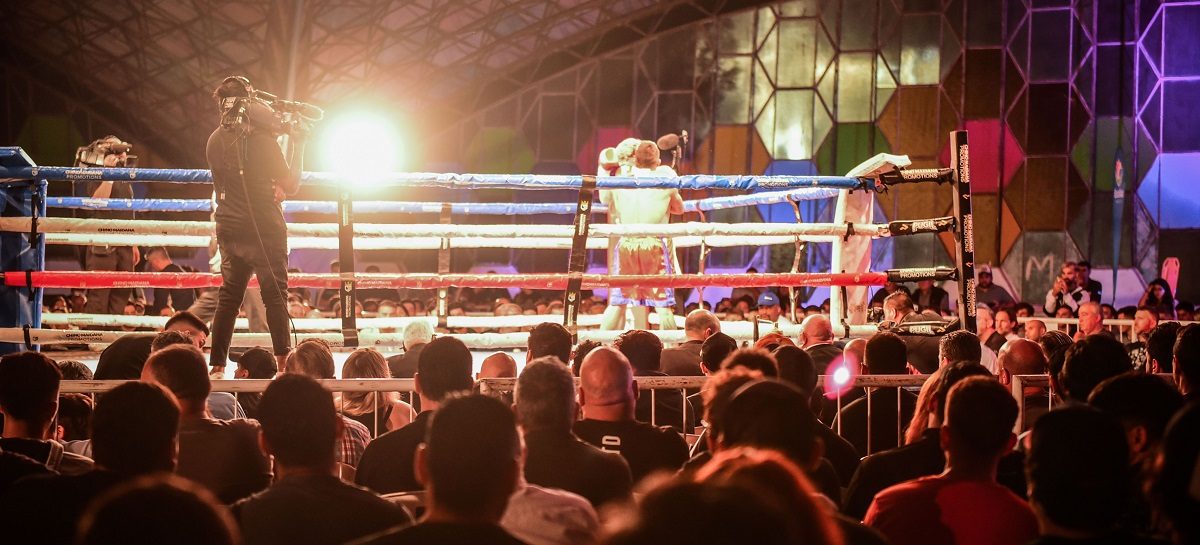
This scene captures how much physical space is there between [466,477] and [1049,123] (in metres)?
16.3

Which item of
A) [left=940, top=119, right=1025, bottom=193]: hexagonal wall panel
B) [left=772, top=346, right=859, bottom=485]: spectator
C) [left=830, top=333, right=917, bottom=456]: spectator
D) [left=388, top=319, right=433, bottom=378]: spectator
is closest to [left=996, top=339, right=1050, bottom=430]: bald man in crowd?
[left=830, top=333, right=917, bottom=456]: spectator

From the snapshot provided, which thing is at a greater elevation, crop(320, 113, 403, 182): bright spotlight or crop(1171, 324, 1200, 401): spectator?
crop(320, 113, 403, 182): bright spotlight

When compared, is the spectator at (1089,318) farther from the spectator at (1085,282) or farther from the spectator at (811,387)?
the spectator at (811,387)

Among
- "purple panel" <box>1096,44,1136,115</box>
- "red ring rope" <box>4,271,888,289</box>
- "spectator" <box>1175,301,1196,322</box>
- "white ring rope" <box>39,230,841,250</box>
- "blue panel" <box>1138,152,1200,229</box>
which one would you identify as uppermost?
"purple panel" <box>1096,44,1136,115</box>

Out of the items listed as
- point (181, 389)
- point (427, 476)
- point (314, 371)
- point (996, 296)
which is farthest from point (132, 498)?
point (996, 296)

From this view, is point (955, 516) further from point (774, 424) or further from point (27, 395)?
point (27, 395)

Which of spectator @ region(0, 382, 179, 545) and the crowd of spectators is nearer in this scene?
the crowd of spectators

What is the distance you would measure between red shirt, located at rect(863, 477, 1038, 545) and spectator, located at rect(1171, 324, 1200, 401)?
1447 mm

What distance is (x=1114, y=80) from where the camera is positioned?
16266 mm

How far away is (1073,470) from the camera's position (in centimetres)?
211

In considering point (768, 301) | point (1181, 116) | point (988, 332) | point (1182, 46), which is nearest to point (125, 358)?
point (988, 332)

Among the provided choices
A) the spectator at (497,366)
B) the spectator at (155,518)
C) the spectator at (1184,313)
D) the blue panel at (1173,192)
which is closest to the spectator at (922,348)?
the spectator at (497,366)

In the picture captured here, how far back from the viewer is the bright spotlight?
17297mm

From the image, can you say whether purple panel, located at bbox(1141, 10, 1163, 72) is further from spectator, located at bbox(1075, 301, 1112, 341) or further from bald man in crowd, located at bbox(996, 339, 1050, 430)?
bald man in crowd, located at bbox(996, 339, 1050, 430)
